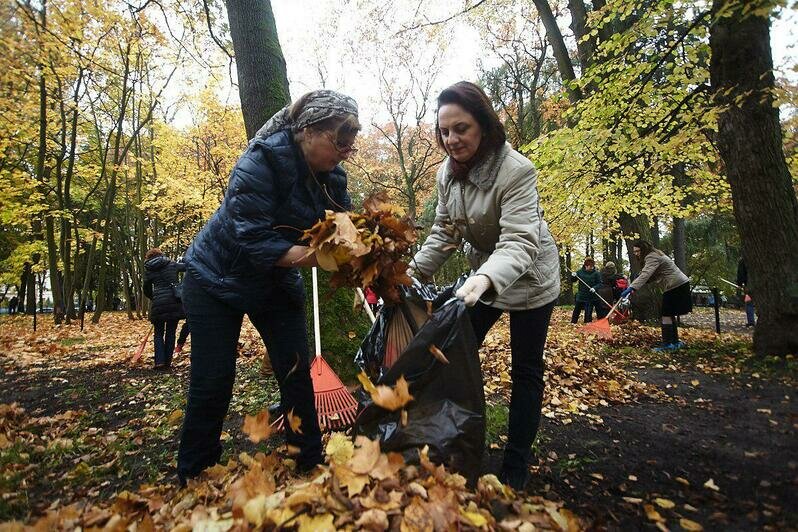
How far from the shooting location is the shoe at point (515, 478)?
2.15 m

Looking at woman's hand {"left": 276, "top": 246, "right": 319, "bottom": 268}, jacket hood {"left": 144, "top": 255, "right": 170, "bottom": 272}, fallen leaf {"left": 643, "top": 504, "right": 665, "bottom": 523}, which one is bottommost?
fallen leaf {"left": 643, "top": 504, "right": 665, "bottom": 523}

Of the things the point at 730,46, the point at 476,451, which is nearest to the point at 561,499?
the point at 476,451

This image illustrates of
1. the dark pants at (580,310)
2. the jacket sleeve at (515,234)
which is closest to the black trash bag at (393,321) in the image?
the jacket sleeve at (515,234)

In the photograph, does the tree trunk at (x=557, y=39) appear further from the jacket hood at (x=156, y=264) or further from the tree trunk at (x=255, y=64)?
the jacket hood at (x=156, y=264)

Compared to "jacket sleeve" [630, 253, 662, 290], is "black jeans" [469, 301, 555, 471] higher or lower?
lower

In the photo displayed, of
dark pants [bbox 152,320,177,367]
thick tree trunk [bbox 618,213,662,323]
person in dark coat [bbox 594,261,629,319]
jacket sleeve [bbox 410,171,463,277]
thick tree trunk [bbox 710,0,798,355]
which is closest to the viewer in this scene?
jacket sleeve [bbox 410,171,463,277]

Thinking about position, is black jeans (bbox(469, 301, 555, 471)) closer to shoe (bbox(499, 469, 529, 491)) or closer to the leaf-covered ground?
shoe (bbox(499, 469, 529, 491))

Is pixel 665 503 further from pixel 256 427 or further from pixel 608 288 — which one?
pixel 608 288

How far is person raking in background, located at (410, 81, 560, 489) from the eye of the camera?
1.95 meters

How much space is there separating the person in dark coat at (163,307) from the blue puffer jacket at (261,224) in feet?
14.6

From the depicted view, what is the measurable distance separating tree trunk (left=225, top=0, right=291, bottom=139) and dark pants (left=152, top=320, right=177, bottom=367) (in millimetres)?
3521

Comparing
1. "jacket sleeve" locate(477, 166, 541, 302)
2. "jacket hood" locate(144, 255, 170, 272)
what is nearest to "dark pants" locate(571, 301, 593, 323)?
"jacket hood" locate(144, 255, 170, 272)

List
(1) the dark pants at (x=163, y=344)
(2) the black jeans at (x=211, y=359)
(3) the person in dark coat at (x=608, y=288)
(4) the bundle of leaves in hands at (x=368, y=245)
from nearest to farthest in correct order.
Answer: (4) the bundle of leaves in hands at (x=368, y=245)
(2) the black jeans at (x=211, y=359)
(1) the dark pants at (x=163, y=344)
(3) the person in dark coat at (x=608, y=288)

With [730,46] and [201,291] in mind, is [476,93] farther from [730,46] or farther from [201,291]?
[730,46]
